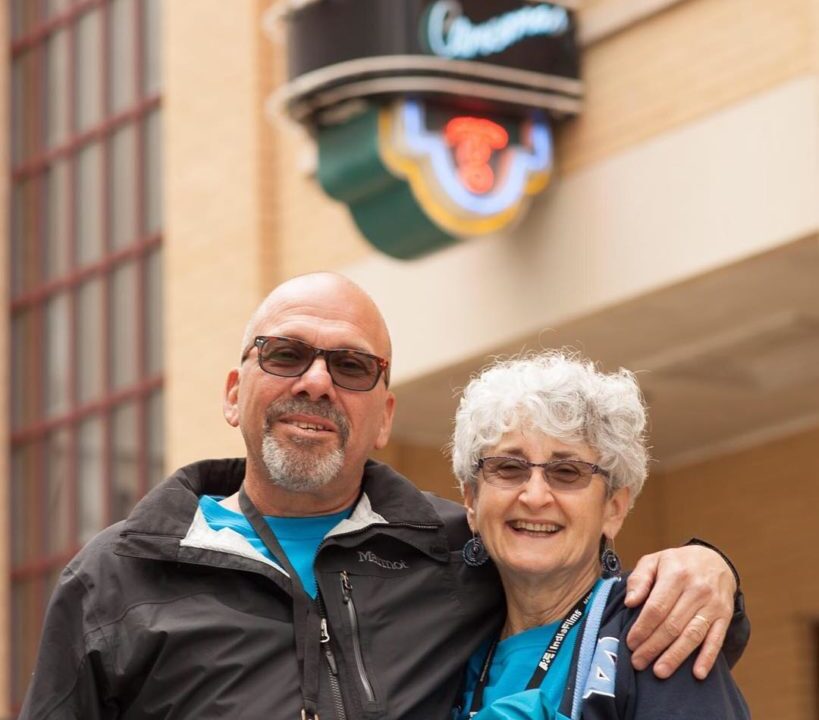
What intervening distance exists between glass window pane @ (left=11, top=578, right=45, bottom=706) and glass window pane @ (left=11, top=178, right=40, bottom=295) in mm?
2636

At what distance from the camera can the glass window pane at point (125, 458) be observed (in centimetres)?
1555

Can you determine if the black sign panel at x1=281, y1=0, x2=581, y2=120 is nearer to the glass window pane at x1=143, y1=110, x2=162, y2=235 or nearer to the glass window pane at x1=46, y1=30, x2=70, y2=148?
the glass window pane at x1=143, y1=110, x2=162, y2=235

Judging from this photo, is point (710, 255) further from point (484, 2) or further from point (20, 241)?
point (20, 241)

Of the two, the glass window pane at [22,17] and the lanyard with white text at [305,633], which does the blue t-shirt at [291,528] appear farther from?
the glass window pane at [22,17]

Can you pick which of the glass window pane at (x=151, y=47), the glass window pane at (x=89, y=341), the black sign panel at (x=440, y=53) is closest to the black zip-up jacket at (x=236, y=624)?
the black sign panel at (x=440, y=53)

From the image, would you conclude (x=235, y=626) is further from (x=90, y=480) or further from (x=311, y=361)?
(x=90, y=480)

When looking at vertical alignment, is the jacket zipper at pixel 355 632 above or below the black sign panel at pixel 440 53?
below

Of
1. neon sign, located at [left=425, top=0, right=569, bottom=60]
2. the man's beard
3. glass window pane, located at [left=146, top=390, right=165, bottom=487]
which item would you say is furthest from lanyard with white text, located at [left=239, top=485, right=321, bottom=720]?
glass window pane, located at [left=146, top=390, right=165, bottom=487]

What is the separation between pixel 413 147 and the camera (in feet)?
34.2

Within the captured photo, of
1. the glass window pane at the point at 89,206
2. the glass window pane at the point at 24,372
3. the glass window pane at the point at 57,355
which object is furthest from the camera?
the glass window pane at the point at 24,372

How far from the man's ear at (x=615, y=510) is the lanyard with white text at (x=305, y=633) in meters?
0.72

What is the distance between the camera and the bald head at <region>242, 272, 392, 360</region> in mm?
4766

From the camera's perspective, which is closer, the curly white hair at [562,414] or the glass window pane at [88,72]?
the curly white hair at [562,414]

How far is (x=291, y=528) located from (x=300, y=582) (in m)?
0.21
